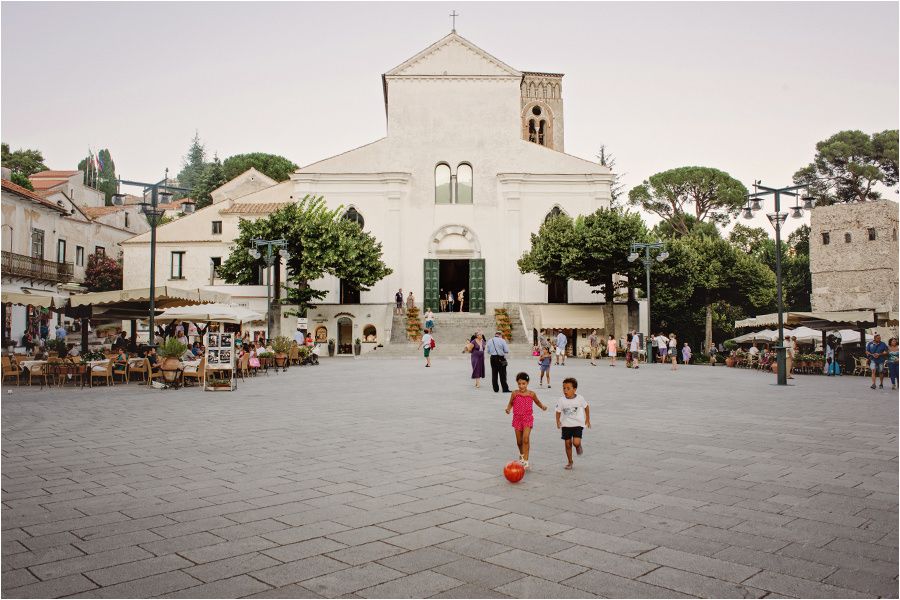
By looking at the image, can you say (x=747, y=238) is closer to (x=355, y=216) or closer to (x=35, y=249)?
(x=355, y=216)

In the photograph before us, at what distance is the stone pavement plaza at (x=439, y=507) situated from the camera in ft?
13.5

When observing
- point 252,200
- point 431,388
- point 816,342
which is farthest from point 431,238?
point 431,388

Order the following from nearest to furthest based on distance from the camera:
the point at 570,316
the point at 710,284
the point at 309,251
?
the point at 309,251, the point at 570,316, the point at 710,284

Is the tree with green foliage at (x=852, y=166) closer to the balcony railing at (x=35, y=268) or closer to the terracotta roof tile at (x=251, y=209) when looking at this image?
the terracotta roof tile at (x=251, y=209)

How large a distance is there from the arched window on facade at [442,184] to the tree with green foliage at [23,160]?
34265 millimetres

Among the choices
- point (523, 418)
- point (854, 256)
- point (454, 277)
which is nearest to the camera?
point (523, 418)

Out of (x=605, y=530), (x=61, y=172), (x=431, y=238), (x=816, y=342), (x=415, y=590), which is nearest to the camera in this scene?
(x=415, y=590)

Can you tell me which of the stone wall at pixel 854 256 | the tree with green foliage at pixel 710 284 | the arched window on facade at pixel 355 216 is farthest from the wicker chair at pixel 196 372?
the stone wall at pixel 854 256

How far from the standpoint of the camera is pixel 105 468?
739cm

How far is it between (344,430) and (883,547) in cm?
708

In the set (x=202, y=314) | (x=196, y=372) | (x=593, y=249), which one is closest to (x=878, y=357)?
(x=593, y=249)

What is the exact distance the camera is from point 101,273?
44.4m

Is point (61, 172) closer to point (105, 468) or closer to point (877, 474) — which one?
point (105, 468)

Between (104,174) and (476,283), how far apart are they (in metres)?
85.2
